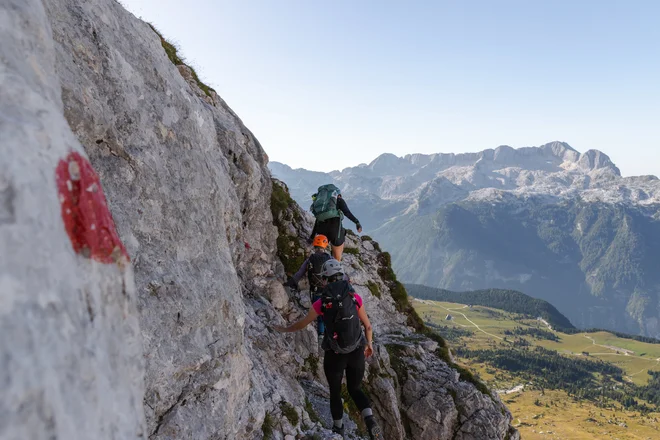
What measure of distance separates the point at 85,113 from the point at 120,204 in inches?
74.9

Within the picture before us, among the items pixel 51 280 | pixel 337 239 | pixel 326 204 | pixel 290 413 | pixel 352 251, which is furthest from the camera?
pixel 352 251

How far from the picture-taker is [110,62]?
9.04m

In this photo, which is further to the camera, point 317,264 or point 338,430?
point 317,264

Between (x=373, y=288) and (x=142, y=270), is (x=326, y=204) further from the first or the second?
(x=142, y=270)

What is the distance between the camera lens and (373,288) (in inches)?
997

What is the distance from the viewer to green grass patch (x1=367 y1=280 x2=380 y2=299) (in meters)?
25.0

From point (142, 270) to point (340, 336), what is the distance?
5835 millimetres

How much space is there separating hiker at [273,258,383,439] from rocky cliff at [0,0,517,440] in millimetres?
1562

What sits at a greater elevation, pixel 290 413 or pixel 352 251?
pixel 352 251

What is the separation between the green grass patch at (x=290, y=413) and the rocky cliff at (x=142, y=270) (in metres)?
0.07

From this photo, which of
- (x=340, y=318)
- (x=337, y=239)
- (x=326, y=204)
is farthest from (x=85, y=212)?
(x=337, y=239)

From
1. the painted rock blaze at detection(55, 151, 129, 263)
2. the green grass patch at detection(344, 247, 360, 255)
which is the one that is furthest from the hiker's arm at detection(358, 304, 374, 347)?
the green grass patch at detection(344, 247, 360, 255)

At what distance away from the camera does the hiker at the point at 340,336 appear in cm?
1163

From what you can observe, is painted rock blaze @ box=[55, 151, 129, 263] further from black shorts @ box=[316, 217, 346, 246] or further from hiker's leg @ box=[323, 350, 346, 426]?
black shorts @ box=[316, 217, 346, 246]
